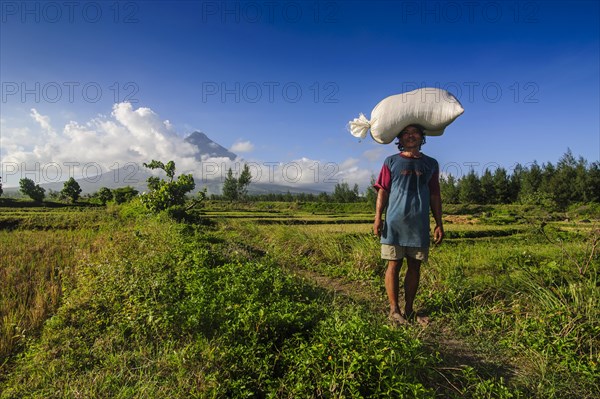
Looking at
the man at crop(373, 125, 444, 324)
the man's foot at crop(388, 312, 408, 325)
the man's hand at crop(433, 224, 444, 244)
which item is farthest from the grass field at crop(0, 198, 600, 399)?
the man's hand at crop(433, 224, 444, 244)

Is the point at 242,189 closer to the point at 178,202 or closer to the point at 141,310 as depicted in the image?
the point at 178,202

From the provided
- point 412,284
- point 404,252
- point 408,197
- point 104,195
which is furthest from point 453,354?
point 104,195

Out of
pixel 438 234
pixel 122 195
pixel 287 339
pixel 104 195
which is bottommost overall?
pixel 287 339

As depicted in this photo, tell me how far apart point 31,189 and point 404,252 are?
173 feet

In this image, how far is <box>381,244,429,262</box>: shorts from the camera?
316cm

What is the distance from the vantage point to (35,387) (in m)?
Answer: 2.19

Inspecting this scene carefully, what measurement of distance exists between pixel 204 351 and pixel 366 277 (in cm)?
339

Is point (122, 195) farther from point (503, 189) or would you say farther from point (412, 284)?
point (503, 189)

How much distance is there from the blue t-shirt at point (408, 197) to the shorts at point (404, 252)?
52 millimetres

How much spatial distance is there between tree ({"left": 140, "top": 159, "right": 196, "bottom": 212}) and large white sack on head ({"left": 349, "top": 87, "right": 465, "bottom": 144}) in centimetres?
1415

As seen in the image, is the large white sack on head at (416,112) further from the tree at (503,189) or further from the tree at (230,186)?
the tree at (503,189)

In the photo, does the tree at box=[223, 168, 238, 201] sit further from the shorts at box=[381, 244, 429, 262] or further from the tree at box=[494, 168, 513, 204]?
the shorts at box=[381, 244, 429, 262]

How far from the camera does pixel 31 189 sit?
41.2 metres

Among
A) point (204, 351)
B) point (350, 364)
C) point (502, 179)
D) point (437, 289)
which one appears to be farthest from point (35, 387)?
point (502, 179)
